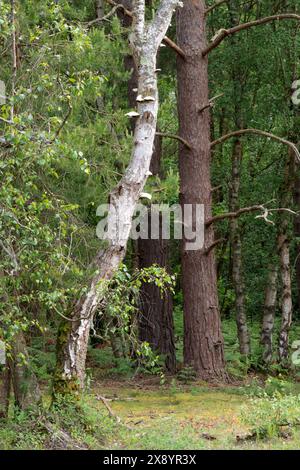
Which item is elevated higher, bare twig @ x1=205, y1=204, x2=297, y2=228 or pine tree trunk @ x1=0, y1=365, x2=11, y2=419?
bare twig @ x1=205, y1=204, x2=297, y2=228

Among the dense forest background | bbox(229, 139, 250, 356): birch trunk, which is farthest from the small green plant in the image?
bbox(229, 139, 250, 356): birch trunk

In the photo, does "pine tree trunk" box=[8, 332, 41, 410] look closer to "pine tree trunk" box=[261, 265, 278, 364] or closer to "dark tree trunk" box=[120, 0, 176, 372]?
"dark tree trunk" box=[120, 0, 176, 372]

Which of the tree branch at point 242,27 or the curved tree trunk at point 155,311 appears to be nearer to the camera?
the tree branch at point 242,27

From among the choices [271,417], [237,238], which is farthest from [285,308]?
[271,417]

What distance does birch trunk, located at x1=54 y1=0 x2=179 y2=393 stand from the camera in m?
9.41

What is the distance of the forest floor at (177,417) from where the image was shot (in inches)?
359

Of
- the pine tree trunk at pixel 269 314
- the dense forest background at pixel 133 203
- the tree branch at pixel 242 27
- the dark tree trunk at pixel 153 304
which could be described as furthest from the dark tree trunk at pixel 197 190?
the pine tree trunk at pixel 269 314

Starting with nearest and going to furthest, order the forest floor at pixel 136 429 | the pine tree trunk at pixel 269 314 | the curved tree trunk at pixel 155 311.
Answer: the forest floor at pixel 136 429
the curved tree trunk at pixel 155 311
the pine tree trunk at pixel 269 314

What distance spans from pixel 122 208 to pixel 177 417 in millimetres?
3452

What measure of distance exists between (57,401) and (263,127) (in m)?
10.8

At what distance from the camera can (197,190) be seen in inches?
610

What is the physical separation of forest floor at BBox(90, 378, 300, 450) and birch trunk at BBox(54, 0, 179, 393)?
0.56 m

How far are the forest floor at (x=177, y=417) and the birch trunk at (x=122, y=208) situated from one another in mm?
559

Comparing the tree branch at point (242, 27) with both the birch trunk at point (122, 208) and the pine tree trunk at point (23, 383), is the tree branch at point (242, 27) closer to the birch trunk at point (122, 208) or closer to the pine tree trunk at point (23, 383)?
the birch trunk at point (122, 208)
